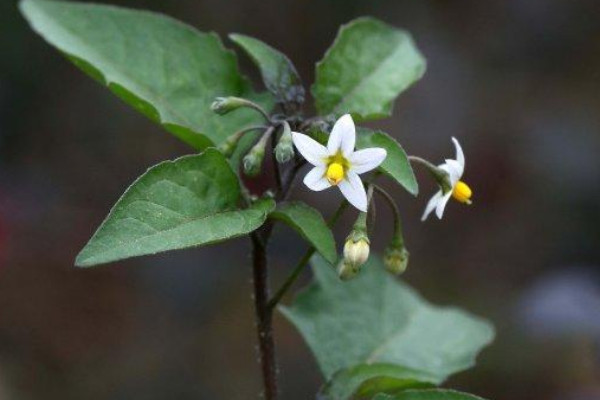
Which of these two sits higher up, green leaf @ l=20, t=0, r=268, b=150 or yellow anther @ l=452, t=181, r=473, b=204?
green leaf @ l=20, t=0, r=268, b=150

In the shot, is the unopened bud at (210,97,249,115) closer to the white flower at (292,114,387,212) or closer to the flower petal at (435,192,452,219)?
the white flower at (292,114,387,212)

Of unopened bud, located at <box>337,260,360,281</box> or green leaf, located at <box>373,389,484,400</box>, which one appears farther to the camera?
unopened bud, located at <box>337,260,360,281</box>

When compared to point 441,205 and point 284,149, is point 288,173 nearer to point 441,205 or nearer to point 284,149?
point 284,149

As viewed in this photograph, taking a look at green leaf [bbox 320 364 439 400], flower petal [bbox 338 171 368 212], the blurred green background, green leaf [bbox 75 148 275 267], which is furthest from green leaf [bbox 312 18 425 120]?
the blurred green background

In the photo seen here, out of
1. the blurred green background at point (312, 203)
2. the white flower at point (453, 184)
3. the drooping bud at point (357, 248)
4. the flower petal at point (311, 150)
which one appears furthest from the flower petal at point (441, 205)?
the blurred green background at point (312, 203)

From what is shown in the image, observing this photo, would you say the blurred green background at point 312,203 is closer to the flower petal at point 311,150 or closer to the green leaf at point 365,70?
the green leaf at point 365,70

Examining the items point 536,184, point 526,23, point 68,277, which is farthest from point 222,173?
point 526,23

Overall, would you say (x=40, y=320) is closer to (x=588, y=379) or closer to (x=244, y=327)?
(x=244, y=327)

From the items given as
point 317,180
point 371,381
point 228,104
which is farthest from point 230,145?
point 371,381
